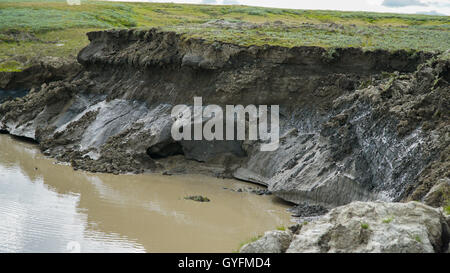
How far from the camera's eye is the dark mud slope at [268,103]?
18.1m

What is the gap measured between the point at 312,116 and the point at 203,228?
328 inches

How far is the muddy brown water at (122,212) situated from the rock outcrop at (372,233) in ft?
15.1

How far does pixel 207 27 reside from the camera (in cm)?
3225

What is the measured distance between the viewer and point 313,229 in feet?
35.7

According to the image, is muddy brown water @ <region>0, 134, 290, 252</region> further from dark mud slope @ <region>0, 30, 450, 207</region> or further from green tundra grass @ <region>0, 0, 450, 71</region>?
green tundra grass @ <region>0, 0, 450, 71</region>

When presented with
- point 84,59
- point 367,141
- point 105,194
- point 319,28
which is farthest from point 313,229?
point 84,59

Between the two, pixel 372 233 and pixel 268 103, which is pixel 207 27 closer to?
pixel 268 103

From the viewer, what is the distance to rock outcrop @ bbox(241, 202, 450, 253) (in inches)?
380

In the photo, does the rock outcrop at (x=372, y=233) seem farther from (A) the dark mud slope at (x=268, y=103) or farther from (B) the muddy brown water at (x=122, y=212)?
(A) the dark mud slope at (x=268, y=103)
